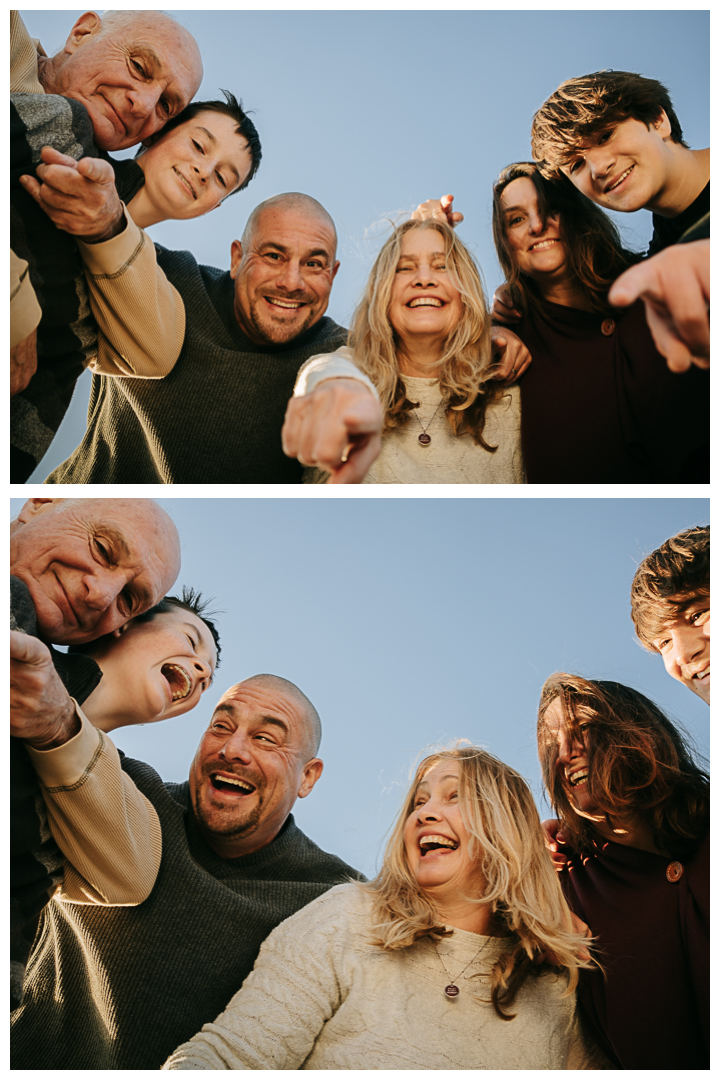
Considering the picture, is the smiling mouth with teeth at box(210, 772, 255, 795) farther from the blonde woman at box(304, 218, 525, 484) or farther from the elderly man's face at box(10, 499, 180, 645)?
the blonde woman at box(304, 218, 525, 484)

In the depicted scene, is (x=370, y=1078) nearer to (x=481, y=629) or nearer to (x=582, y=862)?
(x=582, y=862)

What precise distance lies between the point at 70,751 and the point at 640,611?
96 centimetres

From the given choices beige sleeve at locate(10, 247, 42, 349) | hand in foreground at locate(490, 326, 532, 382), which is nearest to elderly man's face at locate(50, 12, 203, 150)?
beige sleeve at locate(10, 247, 42, 349)

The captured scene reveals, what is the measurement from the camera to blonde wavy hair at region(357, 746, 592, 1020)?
1.43m

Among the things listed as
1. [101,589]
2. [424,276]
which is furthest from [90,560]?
[424,276]

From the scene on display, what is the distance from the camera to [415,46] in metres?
1.65

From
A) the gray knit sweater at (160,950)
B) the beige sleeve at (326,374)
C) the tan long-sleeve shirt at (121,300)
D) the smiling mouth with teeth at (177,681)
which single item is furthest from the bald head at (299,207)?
the gray knit sweater at (160,950)

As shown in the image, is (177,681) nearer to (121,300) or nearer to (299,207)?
(121,300)

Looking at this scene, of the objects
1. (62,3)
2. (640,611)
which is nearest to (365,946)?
(640,611)

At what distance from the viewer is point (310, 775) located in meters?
1.57

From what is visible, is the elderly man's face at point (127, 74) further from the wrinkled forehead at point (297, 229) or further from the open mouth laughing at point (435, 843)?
the open mouth laughing at point (435, 843)

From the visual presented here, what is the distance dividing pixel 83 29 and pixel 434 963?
1.70 metres

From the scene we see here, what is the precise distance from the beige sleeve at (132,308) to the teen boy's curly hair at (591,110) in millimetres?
711

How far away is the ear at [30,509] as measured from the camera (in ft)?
5.00
